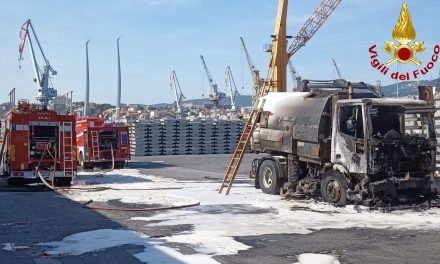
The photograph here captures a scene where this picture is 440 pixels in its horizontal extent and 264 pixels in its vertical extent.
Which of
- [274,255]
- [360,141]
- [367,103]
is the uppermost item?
[367,103]

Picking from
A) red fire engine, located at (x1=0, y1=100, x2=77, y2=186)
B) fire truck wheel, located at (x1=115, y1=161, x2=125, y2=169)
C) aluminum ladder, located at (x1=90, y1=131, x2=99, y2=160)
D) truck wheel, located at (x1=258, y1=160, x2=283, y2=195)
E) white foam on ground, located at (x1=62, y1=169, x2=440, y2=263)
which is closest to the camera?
white foam on ground, located at (x1=62, y1=169, x2=440, y2=263)

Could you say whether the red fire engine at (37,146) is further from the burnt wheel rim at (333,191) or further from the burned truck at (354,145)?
the burnt wheel rim at (333,191)

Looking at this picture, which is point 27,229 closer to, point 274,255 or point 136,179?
point 274,255

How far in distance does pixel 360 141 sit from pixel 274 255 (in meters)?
5.51

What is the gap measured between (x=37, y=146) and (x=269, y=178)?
8584mm

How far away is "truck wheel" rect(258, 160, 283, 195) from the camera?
630 inches

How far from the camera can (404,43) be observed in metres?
21.0

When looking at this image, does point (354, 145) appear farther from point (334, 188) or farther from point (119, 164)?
point (119, 164)

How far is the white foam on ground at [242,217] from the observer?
9.70 metres

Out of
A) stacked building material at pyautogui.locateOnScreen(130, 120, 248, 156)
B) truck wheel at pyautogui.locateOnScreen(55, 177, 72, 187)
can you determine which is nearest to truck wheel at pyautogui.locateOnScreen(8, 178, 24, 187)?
truck wheel at pyautogui.locateOnScreen(55, 177, 72, 187)

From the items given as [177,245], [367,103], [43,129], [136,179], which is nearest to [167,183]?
[136,179]

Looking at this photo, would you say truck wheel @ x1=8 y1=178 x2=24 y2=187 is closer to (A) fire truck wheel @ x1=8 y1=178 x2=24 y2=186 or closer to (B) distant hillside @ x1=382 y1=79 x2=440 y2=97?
(A) fire truck wheel @ x1=8 y1=178 x2=24 y2=186

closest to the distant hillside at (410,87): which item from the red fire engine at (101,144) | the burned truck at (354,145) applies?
the burned truck at (354,145)

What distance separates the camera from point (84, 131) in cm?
2862
